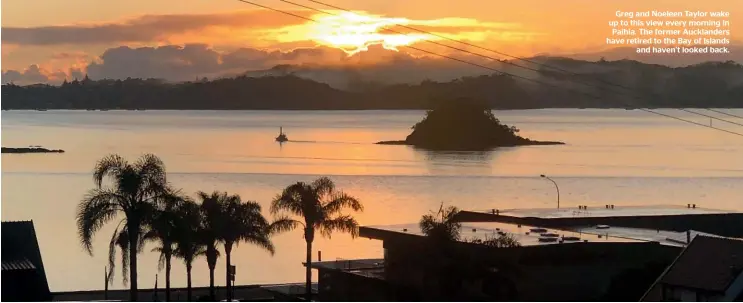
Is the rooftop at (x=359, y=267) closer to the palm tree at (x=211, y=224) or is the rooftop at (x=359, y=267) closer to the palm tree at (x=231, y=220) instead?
the palm tree at (x=231, y=220)

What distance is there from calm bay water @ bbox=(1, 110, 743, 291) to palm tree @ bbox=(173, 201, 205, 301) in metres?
12.5

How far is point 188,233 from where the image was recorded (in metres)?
23.4

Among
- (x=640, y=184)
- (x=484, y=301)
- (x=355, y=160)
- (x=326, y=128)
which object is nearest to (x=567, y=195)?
(x=640, y=184)

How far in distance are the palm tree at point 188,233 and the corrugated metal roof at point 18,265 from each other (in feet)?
12.9

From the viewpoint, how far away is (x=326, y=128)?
177 m

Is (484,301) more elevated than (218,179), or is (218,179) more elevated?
(218,179)

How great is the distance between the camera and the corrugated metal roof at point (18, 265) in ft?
59.3

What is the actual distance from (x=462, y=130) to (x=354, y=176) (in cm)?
3342

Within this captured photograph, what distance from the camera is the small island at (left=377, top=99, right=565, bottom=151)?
119m

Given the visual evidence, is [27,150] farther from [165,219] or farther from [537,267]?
[537,267]

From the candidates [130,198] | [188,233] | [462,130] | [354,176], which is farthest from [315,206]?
[462,130]

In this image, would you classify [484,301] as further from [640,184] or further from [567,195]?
[640,184]

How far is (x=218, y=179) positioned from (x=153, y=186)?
6297cm

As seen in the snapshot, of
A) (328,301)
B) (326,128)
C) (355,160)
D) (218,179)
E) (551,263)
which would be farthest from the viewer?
(326,128)
